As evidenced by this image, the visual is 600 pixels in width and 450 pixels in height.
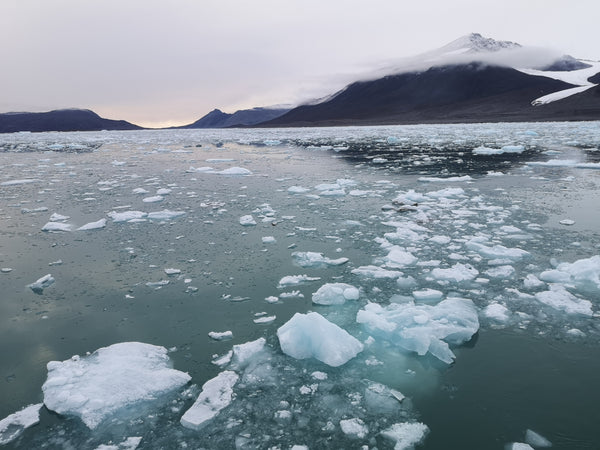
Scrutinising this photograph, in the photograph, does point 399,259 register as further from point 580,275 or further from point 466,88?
point 466,88

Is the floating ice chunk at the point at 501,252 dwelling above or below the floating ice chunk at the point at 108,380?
above

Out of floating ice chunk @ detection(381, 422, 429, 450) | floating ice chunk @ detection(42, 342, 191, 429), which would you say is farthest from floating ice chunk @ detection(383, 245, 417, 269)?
floating ice chunk @ detection(42, 342, 191, 429)

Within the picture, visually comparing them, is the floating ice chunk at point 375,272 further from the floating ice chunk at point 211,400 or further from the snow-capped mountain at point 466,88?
the snow-capped mountain at point 466,88

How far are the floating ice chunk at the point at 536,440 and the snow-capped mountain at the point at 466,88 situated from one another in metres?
75.2

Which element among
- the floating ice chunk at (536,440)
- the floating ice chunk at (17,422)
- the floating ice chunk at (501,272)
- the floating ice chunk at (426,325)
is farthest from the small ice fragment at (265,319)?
the floating ice chunk at (501,272)

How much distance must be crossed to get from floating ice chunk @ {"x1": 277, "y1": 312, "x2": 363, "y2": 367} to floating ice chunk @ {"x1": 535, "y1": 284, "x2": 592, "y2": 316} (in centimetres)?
206

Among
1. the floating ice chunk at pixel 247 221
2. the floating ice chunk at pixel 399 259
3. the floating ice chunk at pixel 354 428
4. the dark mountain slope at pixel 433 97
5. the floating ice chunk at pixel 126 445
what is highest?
the dark mountain slope at pixel 433 97

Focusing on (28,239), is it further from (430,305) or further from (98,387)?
(430,305)

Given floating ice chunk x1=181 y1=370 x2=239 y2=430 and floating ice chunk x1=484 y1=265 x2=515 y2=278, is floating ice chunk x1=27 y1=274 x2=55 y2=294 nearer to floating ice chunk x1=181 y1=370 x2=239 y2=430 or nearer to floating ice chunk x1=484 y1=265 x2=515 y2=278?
floating ice chunk x1=181 y1=370 x2=239 y2=430

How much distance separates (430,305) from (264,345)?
1.76 meters

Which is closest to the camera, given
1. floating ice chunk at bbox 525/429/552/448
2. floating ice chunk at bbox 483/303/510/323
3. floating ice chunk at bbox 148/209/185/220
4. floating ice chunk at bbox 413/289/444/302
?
floating ice chunk at bbox 525/429/552/448

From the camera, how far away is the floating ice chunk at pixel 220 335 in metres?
3.43

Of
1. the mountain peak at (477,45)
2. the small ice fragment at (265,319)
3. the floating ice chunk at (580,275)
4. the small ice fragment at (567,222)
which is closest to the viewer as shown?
the small ice fragment at (265,319)

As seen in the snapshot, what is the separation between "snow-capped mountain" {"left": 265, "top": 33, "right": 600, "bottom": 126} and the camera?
82.6 meters
